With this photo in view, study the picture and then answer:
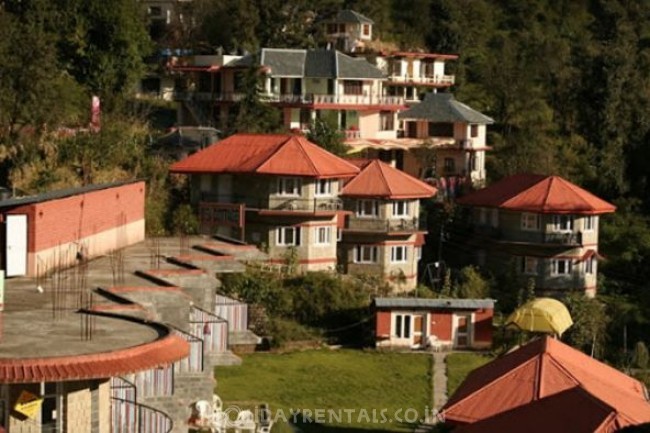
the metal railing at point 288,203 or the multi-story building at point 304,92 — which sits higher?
the multi-story building at point 304,92

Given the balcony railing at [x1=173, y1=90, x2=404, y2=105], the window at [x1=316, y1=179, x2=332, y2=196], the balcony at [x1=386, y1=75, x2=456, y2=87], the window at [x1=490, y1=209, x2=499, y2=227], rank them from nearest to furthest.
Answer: the window at [x1=316, y1=179, x2=332, y2=196], the window at [x1=490, y1=209, x2=499, y2=227], the balcony railing at [x1=173, y1=90, x2=404, y2=105], the balcony at [x1=386, y1=75, x2=456, y2=87]

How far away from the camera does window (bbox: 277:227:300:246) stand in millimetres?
47625

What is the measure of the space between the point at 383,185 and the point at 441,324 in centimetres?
714

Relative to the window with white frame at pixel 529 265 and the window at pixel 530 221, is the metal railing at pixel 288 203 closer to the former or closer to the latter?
the window at pixel 530 221

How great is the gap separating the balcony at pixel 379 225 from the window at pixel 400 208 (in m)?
0.27

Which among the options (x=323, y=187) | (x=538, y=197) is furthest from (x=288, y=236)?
(x=538, y=197)

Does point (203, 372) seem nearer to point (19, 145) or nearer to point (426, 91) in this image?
point (19, 145)

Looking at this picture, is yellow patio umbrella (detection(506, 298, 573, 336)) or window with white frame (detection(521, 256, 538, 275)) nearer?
yellow patio umbrella (detection(506, 298, 573, 336))

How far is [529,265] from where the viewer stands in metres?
51.5

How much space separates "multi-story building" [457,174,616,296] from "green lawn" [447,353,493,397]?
27.0 feet

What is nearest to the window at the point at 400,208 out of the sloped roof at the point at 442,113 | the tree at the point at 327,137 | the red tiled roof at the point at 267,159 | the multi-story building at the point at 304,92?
the red tiled roof at the point at 267,159

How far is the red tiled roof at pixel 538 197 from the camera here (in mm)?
50688

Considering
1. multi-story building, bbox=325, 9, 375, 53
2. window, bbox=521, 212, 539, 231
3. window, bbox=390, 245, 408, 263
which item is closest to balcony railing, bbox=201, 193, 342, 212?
window, bbox=390, 245, 408, 263

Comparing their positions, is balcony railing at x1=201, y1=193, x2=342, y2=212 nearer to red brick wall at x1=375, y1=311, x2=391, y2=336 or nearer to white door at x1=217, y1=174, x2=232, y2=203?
white door at x1=217, y1=174, x2=232, y2=203
